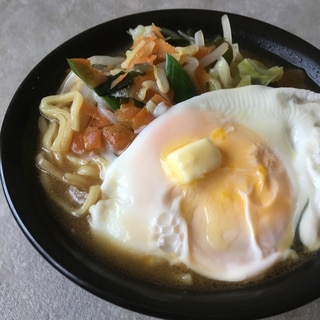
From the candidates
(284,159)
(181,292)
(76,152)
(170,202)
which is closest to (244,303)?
(181,292)

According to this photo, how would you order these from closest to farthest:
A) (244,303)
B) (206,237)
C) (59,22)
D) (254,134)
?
1. (244,303)
2. (206,237)
3. (254,134)
4. (59,22)

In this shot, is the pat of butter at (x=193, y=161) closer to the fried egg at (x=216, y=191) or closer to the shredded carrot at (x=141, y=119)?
the fried egg at (x=216, y=191)

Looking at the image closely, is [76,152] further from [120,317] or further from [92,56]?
[120,317]

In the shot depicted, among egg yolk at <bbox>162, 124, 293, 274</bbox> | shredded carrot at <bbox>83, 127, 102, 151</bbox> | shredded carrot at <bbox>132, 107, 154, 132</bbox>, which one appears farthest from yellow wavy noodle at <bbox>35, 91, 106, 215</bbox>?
egg yolk at <bbox>162, 124, 293, 274</bbox>

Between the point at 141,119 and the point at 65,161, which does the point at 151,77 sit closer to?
the point at 141,119

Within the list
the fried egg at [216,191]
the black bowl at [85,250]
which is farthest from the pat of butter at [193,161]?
the black bowl at [85,250]

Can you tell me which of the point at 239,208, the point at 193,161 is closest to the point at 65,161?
the point at 193,161
